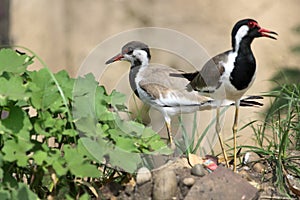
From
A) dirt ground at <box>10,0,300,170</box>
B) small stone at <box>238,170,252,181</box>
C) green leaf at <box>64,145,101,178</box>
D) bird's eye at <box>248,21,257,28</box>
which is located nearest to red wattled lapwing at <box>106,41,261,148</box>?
small stone at <box>238,170,252,181</box>

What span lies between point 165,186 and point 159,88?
0.51 m

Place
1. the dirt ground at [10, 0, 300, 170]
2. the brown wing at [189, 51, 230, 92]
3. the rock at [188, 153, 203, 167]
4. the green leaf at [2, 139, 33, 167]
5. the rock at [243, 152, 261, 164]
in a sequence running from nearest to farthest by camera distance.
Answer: the green leaf at [2, 139, 33, 167]
the brown wing at [189, 51, 230, 92]
the rock at [188, 153, 203, 167]
the rock at [243, 152, 261, 164]
the dirt ground at [10, 0, 300, 170]

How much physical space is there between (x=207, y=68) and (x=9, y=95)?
2.32ft

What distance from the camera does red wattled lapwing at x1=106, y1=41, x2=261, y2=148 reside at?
3.20 meters

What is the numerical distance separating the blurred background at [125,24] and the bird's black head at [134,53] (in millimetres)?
2336

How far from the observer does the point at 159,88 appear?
3217 millimetres

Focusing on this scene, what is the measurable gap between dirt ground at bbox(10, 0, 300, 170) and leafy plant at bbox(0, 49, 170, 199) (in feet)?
8.72

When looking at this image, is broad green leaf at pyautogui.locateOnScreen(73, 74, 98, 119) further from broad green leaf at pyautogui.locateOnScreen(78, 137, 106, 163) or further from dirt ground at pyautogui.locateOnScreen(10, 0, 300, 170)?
dirt ground at pyautogui.locateOnScreen(10, 0, 300, 170)

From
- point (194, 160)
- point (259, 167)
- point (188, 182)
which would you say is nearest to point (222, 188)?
point (188, 182)

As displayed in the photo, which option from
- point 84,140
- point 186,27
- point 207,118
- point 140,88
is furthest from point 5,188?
point 186,27

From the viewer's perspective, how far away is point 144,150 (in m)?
2.80

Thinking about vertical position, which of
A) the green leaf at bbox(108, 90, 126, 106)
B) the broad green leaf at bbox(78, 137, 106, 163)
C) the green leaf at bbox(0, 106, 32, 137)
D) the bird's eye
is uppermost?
the bird's eye

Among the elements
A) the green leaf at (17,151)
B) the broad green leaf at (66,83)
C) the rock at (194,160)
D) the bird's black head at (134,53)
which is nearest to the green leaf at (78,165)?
the green leaf at (17,151)

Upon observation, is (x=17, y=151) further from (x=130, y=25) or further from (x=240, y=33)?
(x=130, y=25)
